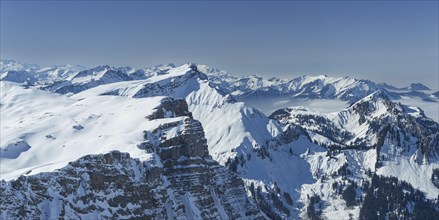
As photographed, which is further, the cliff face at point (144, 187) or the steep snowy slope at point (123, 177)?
the steep snowy slope at point (123, 177)

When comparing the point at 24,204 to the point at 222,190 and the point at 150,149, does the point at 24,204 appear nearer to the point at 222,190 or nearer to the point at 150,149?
the point at 150,149

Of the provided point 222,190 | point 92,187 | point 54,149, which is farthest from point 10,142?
point 222,190

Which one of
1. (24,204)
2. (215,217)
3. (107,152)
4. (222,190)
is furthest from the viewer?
(222,190)

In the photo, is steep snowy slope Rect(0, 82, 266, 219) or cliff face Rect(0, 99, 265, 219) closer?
cliff face Rect(0, 99, 265, 219)

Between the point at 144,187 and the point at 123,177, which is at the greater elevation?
the point at 123,177

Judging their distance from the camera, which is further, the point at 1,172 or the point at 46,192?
the point at 1,172

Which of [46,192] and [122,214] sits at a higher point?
[46,192]

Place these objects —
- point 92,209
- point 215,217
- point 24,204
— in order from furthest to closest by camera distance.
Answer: point 215,217
point 92,209
point 24,204

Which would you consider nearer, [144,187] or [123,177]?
[123,177]
